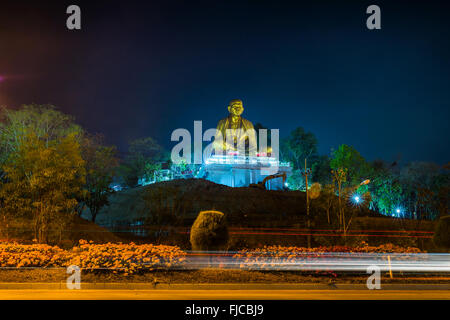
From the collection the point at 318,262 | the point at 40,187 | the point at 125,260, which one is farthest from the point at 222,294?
the point at 40,187

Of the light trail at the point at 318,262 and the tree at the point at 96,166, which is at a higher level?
the tree at the point at 96,166

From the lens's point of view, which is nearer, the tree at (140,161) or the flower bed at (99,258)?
the flower bed at (99,258)

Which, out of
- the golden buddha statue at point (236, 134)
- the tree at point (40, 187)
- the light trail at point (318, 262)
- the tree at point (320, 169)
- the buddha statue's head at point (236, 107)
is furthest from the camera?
the tree at point (320, 169)

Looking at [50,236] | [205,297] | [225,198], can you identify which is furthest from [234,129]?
[205,297]

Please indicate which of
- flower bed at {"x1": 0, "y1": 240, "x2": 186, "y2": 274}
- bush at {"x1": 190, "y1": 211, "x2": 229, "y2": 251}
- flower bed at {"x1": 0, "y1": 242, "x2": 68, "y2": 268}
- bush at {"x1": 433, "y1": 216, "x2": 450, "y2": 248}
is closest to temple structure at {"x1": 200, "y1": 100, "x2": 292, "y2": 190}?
bush at {"x1": 433, "y1": 216, "x2": 450, "y2": 248}

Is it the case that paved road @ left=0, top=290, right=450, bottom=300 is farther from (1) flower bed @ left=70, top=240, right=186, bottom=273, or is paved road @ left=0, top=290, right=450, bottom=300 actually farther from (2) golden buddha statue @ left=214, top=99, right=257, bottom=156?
(2) golden buddha statue @ left=214, top=99, right=257, bottom=156

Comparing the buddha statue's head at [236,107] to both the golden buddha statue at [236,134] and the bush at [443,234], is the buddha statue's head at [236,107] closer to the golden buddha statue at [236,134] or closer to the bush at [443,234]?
the golden buddha statue at [236,134]

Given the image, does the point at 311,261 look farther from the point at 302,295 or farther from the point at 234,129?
the point at 234,129

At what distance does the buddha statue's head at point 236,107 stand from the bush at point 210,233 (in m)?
49.7

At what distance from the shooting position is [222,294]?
31.1 ft

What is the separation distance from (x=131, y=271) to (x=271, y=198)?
34896 mm

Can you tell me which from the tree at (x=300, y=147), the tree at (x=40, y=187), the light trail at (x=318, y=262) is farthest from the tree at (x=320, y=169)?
the tree at (x=40, y=187)

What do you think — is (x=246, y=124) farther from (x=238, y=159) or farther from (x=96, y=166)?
(x=96, y=166)

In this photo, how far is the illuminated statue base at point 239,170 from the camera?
185 ft
